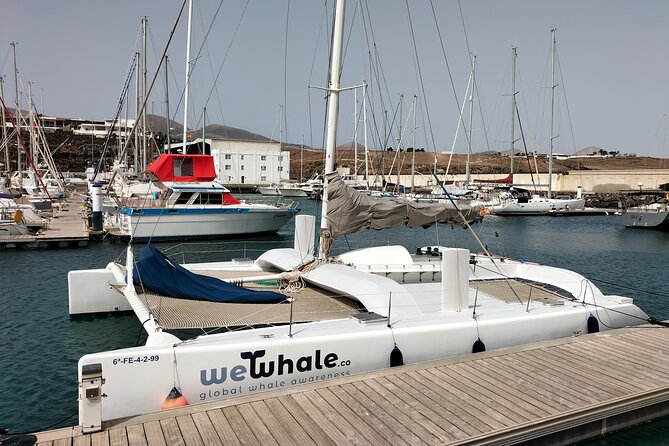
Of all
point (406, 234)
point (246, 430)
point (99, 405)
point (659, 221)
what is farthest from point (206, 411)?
point (659, 221)

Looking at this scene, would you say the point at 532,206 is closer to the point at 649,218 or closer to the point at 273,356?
the point at 649,218

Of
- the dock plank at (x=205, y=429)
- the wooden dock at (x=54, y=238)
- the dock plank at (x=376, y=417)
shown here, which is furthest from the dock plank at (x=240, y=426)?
the wooden dock at (x=54, y=238)

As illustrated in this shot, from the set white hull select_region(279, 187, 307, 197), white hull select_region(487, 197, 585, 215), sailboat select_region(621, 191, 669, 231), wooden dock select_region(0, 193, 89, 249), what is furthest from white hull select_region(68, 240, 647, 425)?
white hull select_region(279, 187, 307, 197)

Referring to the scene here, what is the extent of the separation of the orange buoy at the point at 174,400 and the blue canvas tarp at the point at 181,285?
3142 millimetres

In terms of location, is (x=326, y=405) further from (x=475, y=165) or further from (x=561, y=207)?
(x=475, y=165)

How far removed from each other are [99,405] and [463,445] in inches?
172

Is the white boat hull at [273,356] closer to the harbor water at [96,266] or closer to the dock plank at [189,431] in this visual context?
the dock plank at [189,431]

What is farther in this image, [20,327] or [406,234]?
[406,234]

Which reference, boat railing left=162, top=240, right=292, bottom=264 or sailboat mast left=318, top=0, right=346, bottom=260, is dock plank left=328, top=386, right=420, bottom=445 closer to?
sailboat mast left=318, top=0, right=346, bottom=260

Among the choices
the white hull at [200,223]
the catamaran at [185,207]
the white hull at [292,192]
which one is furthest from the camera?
the white hull at [292,192]

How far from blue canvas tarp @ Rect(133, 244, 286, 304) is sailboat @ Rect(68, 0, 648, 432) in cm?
2

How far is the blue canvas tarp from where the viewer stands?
408 inches

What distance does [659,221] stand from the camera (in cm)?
4575

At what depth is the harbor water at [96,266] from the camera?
9.13 meters
